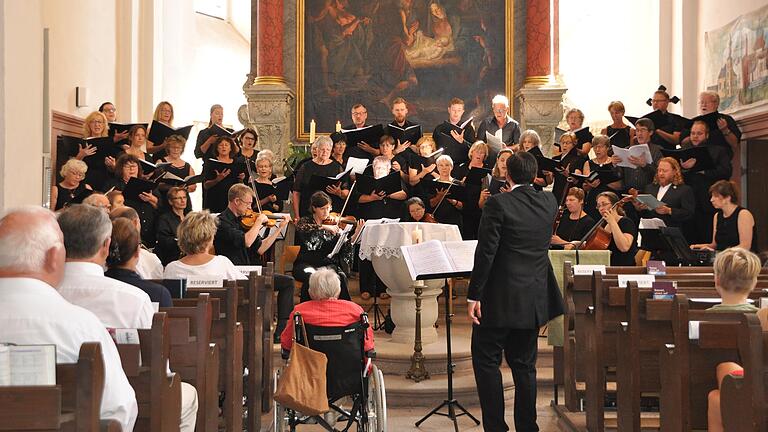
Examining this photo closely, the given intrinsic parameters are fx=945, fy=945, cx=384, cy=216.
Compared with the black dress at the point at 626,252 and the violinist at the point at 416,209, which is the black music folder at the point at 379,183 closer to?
the violinist at the point at 416,209

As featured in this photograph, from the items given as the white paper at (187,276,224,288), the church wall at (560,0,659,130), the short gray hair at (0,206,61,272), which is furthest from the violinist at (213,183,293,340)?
the church wall at (560,0,659,130)

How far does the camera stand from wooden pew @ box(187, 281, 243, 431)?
16.5 ft

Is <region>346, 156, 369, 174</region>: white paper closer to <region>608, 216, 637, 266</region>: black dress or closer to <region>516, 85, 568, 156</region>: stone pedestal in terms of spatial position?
<region>608, 216, 637, 266</region>: black dress

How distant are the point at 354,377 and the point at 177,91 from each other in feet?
36.1

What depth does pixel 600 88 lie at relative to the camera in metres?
17.3

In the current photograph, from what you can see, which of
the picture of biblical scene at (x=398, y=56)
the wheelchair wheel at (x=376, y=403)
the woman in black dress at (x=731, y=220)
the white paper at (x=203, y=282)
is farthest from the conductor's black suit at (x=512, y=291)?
the picture of biblical scene at (x=398, y=56)

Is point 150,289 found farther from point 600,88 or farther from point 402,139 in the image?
point 600,88

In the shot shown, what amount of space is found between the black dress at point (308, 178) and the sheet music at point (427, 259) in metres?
4.17

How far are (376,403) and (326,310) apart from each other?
1.99 ft

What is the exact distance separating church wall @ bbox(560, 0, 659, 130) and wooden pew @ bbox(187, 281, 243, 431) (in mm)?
11815

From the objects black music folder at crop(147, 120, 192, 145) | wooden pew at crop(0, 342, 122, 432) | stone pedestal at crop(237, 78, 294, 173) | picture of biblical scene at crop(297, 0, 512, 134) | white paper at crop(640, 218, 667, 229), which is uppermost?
picture of biblical scene at crop(297, 0, 512, 134)

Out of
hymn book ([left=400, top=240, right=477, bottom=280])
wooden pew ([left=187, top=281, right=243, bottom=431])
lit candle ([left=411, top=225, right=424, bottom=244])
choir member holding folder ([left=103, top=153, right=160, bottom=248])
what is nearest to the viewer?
wooden pew ([left=187, top=281, right=243, bottom=431])

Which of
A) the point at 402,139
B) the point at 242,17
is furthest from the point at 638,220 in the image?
the point at 242,17

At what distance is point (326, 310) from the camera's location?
5.50 m
